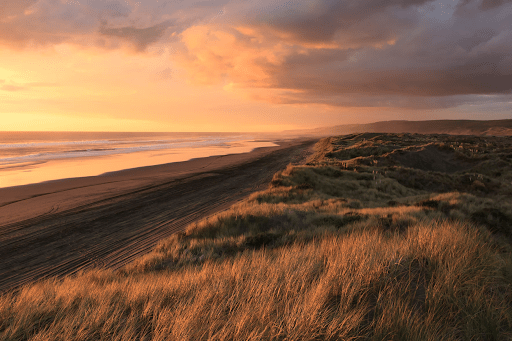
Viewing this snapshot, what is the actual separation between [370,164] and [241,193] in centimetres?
1469

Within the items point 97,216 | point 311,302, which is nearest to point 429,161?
point 97,216

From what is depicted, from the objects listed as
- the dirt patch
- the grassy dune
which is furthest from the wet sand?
the dirt patch

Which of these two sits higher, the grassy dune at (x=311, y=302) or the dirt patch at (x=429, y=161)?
the grassy dune at (x=311, y=302)

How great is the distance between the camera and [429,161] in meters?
27.9

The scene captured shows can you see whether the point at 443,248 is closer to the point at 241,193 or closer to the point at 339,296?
the point at 339,296

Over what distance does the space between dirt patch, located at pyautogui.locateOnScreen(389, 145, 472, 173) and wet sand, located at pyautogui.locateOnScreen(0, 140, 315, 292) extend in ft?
51.1

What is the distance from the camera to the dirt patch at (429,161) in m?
26.9

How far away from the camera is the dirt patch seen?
26859 mm

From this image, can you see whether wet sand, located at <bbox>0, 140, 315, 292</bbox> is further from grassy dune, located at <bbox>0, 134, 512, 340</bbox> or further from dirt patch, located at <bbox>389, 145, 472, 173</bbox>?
dirt patch, located at <bbox>389, 145, 472, 173</bbox>

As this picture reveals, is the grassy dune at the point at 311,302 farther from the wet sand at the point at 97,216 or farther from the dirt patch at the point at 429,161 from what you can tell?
the dirt patch at the point at 429,161

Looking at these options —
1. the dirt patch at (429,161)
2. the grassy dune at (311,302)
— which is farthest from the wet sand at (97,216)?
the dirt patch at (429,161)

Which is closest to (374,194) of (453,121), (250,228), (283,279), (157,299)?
(250,228)

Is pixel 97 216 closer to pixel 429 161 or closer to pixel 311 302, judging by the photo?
pixel 311 302

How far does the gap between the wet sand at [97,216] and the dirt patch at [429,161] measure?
15.6m
